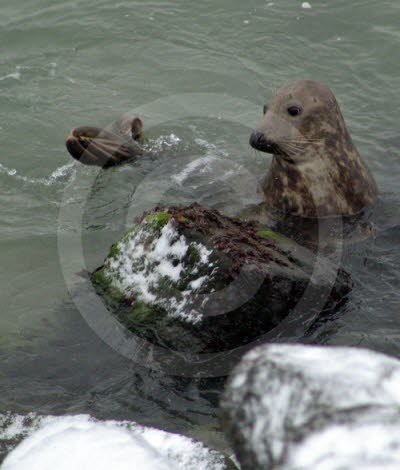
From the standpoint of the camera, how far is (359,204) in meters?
5.57

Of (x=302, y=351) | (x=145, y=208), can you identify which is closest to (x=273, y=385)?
(x=302, y=351)

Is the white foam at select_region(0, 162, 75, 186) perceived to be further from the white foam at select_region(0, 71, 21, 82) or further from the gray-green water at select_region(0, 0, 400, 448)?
the white foam at select_region(0, 71, 21, 82)

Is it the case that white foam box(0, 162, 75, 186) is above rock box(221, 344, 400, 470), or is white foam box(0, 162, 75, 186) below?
below

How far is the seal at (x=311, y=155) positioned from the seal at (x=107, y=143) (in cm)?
152

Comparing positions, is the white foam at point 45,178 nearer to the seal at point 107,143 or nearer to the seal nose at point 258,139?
the seal at point 107,143

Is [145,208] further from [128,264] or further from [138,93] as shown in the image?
[138,93]

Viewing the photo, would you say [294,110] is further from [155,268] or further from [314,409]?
[314,409]

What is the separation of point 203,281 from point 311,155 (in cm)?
215

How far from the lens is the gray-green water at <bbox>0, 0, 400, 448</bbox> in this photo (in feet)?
12.5

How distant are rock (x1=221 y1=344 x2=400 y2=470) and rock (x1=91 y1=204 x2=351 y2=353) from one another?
1.65 metres

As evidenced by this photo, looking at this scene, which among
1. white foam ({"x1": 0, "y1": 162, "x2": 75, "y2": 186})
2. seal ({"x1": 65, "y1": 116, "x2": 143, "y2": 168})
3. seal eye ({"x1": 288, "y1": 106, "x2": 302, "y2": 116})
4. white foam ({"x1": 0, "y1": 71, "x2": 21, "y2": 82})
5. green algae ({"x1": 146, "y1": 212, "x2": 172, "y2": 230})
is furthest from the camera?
white foam ({"x1": 0, "y1": 71, "x2": 21, "y2": 82})

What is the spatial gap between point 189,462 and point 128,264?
1.56m

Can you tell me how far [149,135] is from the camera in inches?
286

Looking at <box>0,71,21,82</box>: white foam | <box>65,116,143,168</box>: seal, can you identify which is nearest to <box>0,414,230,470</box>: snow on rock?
<box>65,116,143,168</box>: seal
